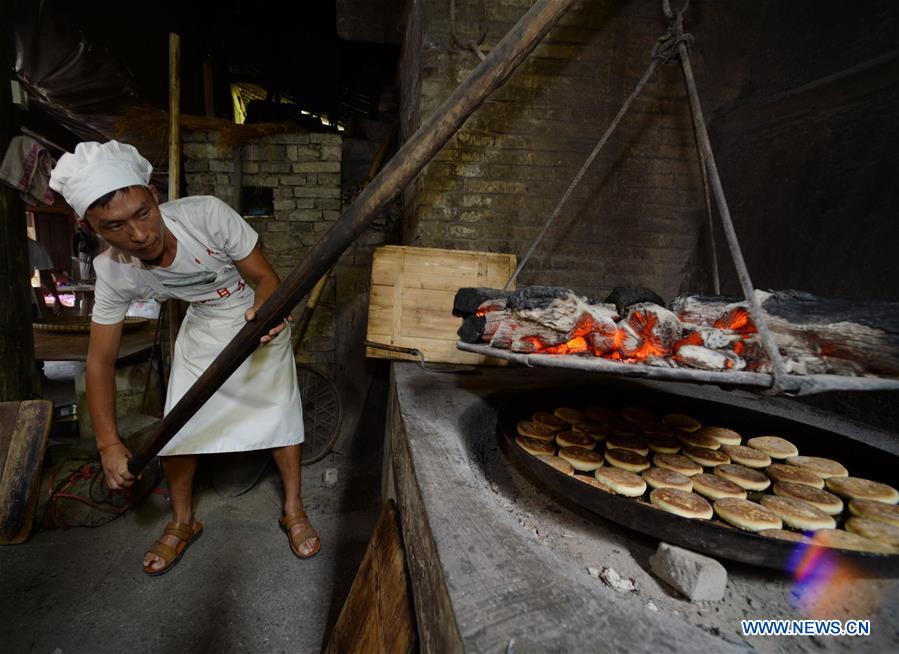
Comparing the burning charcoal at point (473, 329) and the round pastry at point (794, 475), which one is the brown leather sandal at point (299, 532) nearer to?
the burning charcoal at point (473, 329)

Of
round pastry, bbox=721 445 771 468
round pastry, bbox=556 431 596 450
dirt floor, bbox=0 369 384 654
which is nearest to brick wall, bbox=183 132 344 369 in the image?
dirt floor, bbox=0 369 384 654

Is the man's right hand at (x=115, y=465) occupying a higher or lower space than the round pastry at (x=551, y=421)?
lower

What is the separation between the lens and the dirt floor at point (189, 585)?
1942 mm

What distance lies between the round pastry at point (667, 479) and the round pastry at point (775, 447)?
21.3 inches

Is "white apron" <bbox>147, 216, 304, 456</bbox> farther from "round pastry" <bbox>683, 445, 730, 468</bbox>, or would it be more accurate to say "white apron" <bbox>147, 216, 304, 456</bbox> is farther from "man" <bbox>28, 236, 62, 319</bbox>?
"man" <bbox>28, 236, 62, 319</bbox>

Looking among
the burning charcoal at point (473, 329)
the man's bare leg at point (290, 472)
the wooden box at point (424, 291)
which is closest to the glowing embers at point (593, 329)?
the burning charcoal at point (473, 329)

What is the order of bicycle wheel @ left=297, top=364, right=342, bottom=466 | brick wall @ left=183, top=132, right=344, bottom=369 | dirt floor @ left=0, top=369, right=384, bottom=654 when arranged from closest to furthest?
dirt floor @ left=0, top=369, right=384, bottom=654
bicycle wheel @ left=297, top=364, right=342, bottom=466
brick wall @ left=183, top=132, right=344, bottom=369

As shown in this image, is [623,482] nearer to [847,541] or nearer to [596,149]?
[847,541]

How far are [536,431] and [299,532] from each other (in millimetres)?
1949

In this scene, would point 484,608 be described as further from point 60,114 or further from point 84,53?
point 60,114

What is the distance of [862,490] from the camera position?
123cm

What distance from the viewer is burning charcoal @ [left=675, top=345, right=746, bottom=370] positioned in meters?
0.94

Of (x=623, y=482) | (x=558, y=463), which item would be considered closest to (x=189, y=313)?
(x=558, y=463)

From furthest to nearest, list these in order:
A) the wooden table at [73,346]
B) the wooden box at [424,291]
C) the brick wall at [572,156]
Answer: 1. the wooden table at [73,346]
2. the brick wall at [572,156]
3. the wooden box at [424,291]
